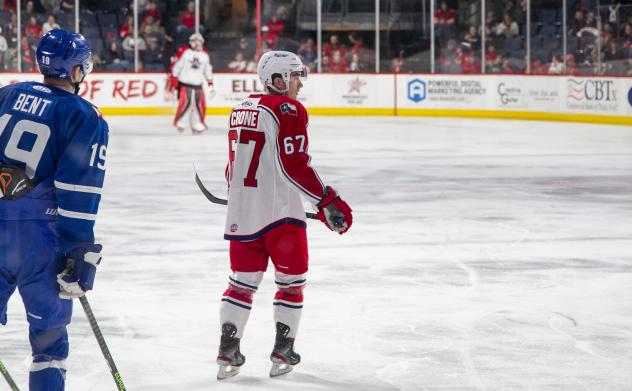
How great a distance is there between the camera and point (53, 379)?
10.5 feet

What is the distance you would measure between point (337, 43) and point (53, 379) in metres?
Result: 18.8

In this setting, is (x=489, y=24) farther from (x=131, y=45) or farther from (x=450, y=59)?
(x=131, y=45)

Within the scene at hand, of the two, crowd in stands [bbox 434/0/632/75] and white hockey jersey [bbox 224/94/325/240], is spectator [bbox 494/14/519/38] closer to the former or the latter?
crowd in stands [bbox 434/0/632/75]

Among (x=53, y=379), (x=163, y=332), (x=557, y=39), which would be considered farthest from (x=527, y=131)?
(x=53, y=379)

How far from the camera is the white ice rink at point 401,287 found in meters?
4.38

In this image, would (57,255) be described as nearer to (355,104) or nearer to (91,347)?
(91,347)

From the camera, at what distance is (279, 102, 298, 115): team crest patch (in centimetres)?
423

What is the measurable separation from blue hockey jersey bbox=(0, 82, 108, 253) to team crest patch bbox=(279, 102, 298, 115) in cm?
117

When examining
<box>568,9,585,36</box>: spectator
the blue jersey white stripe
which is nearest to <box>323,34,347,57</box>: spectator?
<box>568,9,585,36</box>: spectator

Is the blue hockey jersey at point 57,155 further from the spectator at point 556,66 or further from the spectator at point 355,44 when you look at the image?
the spectator at point 355,44

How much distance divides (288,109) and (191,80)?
1327cm

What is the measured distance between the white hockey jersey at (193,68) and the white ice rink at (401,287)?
17.1 feet

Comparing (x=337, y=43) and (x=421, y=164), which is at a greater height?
(x=337, y=43)

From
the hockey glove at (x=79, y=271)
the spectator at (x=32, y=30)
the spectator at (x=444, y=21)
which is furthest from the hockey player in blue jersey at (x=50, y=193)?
the spectator at (x=444, y=21)
